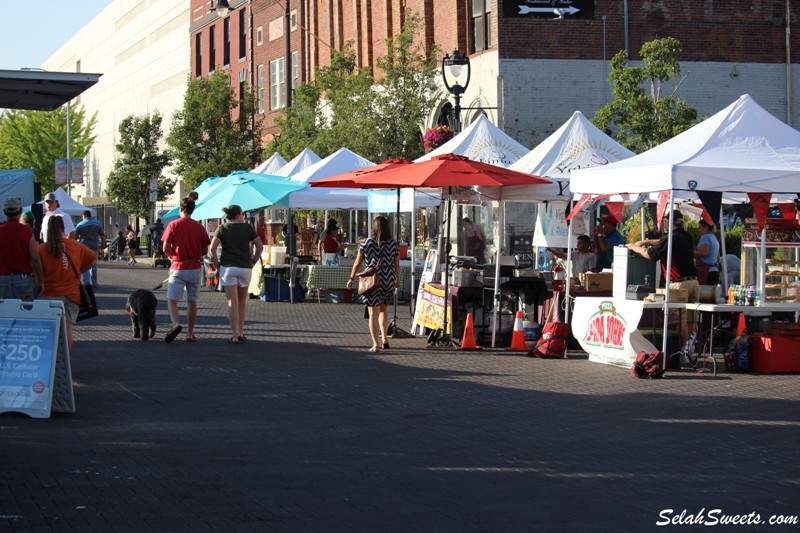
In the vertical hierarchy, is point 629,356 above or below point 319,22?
below

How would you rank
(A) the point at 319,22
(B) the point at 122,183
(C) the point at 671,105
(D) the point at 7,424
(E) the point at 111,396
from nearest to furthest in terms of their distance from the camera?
(D) the point at 7,424, (E) the point at 111,396, (C) the point at 671,105, (A) the point at 319,22, (B) the point at 122,183

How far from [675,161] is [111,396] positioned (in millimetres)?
6809

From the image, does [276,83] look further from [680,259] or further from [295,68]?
[680,259]

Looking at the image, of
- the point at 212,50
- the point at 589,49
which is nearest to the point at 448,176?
the point at 589,49

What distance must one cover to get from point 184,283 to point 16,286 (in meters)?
4.20

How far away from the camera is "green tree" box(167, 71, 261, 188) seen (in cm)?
4778

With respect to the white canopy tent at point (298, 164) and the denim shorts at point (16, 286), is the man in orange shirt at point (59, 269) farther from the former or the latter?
the white canopy tent at point (298, 164)

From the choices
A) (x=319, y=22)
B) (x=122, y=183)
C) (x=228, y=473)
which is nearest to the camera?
(x=228, y=473)

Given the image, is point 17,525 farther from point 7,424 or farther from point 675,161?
point 675,161

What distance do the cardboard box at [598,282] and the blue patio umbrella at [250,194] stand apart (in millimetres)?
8891

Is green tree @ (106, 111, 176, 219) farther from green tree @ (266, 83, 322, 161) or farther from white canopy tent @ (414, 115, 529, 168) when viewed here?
white canopy tent @ (414, 115, 529, 168)

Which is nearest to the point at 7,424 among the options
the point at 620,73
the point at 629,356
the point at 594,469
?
the point at 594,469

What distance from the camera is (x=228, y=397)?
458 inches

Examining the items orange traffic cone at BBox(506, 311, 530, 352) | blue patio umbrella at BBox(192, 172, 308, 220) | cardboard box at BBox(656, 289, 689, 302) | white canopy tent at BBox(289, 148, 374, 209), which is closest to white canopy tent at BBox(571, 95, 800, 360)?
cardboard box at BBox(656, 289, 689, 302)
